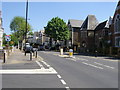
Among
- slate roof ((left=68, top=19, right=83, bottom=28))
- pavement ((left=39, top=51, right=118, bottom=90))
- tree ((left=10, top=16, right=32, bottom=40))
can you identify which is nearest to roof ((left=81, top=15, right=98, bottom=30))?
slate roof ((left=68, top=19, right=83, bottom=28))

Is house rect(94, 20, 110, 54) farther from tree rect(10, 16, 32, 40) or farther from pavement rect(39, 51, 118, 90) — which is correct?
tree rect(10, 16, 32, 40)

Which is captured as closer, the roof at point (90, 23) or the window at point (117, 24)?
the window at point (117, 24)

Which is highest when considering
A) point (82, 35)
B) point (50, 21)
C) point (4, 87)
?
point (50, 21)

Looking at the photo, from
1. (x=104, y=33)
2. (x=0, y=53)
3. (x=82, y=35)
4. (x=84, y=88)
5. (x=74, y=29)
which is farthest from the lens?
(x=74, y=29)

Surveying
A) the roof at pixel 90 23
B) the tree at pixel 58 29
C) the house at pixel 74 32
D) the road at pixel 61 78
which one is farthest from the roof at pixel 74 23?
the road at pixel 61 78

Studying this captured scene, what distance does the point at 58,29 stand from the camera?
6912 cm

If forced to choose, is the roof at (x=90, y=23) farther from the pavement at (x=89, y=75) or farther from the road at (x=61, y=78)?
the road at (x=61, y=78)

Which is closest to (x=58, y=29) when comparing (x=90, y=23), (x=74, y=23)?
(x=74, y=23)

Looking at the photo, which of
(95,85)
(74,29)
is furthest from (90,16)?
(95,85)

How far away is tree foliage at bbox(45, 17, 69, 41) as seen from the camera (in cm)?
6888

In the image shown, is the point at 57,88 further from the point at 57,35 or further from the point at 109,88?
the point at 57,35

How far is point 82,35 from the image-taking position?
6169 cm

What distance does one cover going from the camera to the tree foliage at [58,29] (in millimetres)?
68875

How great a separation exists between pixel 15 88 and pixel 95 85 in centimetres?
347
